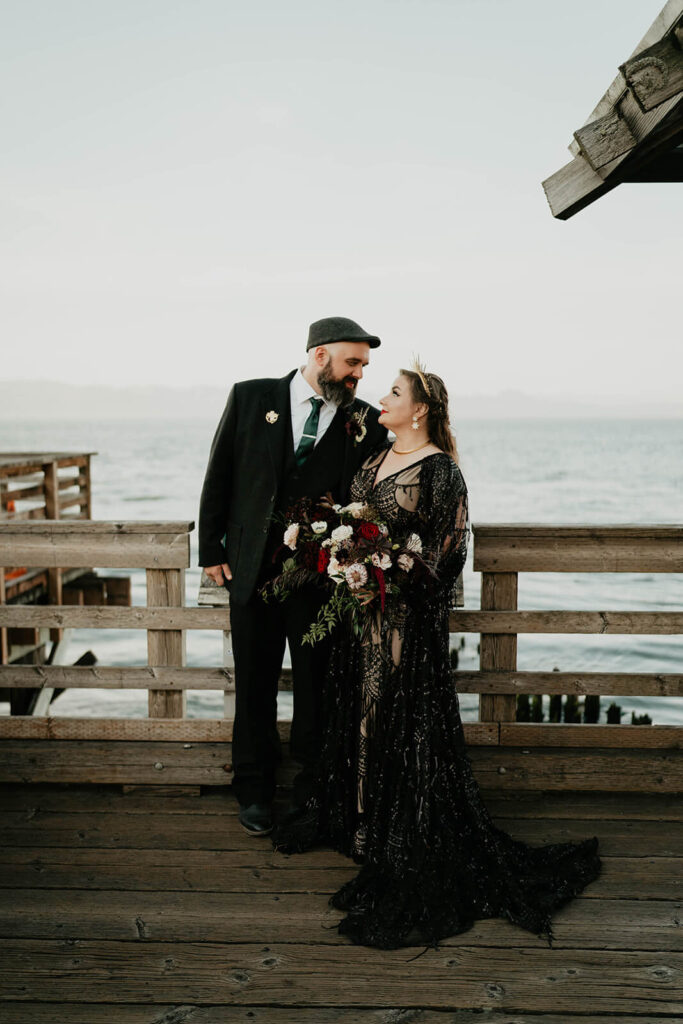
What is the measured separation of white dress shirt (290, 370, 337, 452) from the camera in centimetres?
330

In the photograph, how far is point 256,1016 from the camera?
2.21 meters

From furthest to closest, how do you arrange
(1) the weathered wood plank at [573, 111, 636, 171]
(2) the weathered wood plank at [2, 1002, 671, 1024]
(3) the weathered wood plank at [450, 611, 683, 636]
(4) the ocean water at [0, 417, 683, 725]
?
(4) the ocean water at [0, 417, 683, 725], (3) the weathered wood plank at [450, 611, 683, 636], (1) the weathered wood plank at [573, 111, 636, 171], (2) the weathered wood plank at [2, 1002, 671, 1024]

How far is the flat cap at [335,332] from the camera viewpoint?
3146mm

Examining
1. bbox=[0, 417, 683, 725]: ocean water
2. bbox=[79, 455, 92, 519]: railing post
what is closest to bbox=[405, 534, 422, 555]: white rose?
bbox=[0, 417, 683, 725]: ocean water

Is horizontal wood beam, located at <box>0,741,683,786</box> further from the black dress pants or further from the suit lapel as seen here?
the suit lapel

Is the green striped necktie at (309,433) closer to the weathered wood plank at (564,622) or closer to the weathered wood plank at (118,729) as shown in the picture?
the weathered wood plank at (564,622)

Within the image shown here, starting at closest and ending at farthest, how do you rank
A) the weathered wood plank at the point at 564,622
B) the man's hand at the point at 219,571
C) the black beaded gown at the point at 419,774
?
1. the black beaded gown at the point at 419,774
2. the man's hand at the point at 219,571
3. the weathered wood plank at the point at 564,622

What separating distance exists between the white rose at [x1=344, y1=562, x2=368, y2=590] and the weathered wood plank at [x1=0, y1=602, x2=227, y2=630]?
3.52 feet

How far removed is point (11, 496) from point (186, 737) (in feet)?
30.6

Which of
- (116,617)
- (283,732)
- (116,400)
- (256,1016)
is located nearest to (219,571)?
(116,617)

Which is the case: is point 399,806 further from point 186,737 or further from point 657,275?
point 657,275

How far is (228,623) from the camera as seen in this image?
3.62 m

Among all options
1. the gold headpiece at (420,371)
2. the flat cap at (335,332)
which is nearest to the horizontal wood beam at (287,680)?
the gold headpiece at (420,371)

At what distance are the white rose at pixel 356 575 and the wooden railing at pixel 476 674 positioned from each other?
1.00 m
